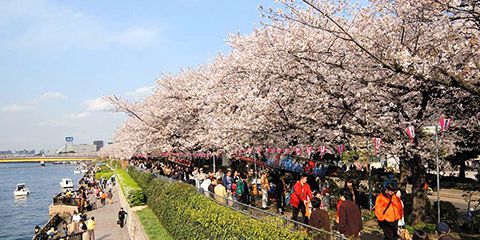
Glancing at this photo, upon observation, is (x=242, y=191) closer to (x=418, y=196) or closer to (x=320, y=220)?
(x=418, y=196)

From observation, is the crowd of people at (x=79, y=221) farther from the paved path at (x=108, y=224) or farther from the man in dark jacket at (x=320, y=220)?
the man in dark jacket at (x=320, y=220)

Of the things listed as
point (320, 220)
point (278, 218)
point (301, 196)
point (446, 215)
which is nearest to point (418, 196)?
point (446, 215)

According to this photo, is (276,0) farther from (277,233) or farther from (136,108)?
(136,108)

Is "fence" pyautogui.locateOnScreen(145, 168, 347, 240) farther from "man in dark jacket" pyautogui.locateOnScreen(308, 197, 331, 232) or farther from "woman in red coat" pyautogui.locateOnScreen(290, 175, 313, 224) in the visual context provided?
"woman in red coat" pyautogui.locateOnScreen(290, 175, 313, 224)

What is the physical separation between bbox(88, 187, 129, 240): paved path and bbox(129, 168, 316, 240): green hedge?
286 inches

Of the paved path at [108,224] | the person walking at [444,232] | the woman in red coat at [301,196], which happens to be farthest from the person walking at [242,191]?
the paved path at [108,224]

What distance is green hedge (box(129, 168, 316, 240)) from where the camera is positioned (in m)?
7.48

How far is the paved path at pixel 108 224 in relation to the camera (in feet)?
82.5

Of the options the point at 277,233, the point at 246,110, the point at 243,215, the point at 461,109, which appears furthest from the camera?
the point at 246,110

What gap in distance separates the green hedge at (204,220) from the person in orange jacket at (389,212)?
2.53m

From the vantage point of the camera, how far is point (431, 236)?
36.5 feet

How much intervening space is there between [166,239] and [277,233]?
880cm

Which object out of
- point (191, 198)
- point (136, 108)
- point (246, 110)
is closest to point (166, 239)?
point (191, 198)

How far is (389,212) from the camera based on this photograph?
8703 mm
